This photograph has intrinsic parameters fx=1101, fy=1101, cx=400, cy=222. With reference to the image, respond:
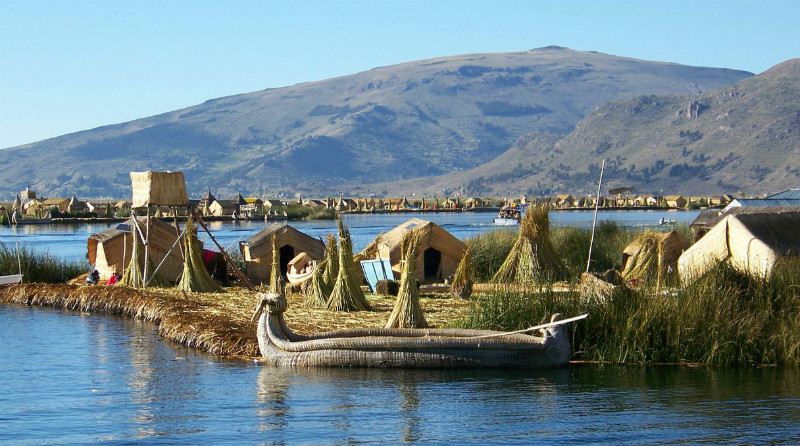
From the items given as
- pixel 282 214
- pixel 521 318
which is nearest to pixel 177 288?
pixel 521 318

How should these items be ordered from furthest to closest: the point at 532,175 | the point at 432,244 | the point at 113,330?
the point at 532,175 < the point at 432,244 < the point at 113,330

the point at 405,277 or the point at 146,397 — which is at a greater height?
the point at 405,277

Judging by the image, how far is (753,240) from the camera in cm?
1750

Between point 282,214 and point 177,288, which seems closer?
point 177,288

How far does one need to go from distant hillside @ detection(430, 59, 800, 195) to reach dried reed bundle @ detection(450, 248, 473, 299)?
12883 centimetres

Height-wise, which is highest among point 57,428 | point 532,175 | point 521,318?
point 532,175

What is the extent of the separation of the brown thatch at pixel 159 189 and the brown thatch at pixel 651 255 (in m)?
8.50

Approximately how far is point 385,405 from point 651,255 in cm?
1051

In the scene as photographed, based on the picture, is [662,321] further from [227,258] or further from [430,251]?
[227,258]

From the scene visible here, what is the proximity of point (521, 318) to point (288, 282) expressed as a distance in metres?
8.20

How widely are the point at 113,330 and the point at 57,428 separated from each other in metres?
6.90

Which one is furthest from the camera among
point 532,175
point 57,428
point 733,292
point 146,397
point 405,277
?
point 532,175

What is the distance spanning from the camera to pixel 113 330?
1753 centimetres

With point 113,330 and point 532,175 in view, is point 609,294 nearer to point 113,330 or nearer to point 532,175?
point 113,330
